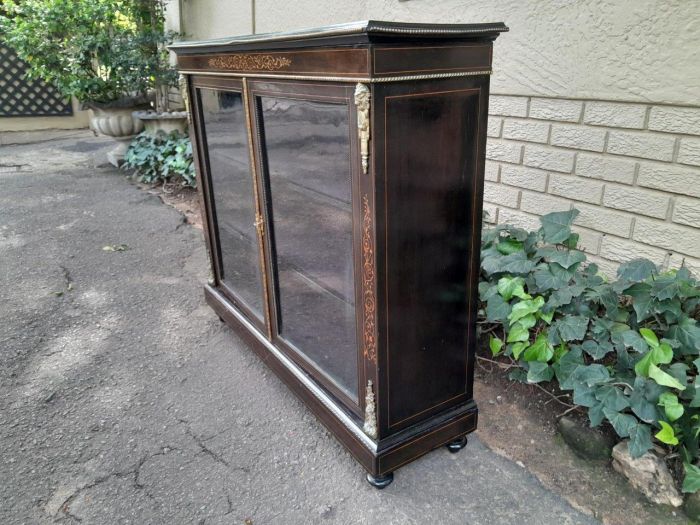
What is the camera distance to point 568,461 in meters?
1.84

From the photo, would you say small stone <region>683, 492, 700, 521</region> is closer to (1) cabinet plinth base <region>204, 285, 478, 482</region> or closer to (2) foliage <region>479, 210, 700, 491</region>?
(2) foliage <region>479, 210, 700, 491</region>

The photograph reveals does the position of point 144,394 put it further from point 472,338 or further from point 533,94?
point 533,94

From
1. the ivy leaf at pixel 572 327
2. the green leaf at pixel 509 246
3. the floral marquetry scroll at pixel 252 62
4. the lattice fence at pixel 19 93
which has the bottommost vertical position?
the ivy leaf at pixel 572 327

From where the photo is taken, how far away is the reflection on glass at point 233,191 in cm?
208

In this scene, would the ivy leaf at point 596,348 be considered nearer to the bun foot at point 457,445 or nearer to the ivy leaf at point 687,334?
the ivy leaf at point 687,334

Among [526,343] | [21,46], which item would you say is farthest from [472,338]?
[21,46]

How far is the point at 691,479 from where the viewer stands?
156cm

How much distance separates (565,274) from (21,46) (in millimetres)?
5503

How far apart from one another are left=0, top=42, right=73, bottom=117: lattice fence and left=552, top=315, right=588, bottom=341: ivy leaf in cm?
812

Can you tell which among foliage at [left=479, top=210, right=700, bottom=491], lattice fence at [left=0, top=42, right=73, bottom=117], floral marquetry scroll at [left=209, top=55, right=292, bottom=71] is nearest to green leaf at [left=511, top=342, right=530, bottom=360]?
foliage at [left=479, top=210, right=700, bottom=491]

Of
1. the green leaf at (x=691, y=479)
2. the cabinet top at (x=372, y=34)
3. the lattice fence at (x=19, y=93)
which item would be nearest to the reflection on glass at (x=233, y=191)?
the cabinet top at (x=372, y=34)

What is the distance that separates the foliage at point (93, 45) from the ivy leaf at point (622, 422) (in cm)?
520

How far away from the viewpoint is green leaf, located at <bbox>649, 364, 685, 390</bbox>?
1.61 metres

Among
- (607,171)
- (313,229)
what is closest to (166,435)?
(313,229)
